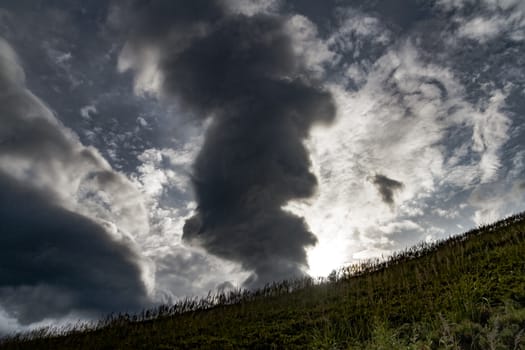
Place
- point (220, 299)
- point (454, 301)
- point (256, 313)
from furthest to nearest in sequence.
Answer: point (220, 299)
point (256, 313)
point (454, 301)

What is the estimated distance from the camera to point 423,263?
2942 centimetres

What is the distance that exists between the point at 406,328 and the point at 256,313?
12408mm

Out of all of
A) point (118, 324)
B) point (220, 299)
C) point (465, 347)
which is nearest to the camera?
point (465, 347)

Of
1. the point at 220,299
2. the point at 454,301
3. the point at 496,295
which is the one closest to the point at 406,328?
the point at 454,301

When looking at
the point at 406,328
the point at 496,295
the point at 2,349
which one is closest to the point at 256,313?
the point at 406,328

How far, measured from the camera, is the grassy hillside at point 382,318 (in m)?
11.6

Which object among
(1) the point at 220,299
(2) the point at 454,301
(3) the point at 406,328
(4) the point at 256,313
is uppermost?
(1) the point at 220,299

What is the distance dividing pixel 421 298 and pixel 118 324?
2417cm

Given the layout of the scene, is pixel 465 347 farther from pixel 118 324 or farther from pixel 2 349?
pixel 2 349

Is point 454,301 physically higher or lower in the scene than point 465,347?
higher

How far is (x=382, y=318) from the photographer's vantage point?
16047 millimetres

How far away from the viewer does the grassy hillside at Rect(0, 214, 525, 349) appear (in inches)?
456

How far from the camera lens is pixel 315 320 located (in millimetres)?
18031

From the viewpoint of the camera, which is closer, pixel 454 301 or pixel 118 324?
pixel 454 301
